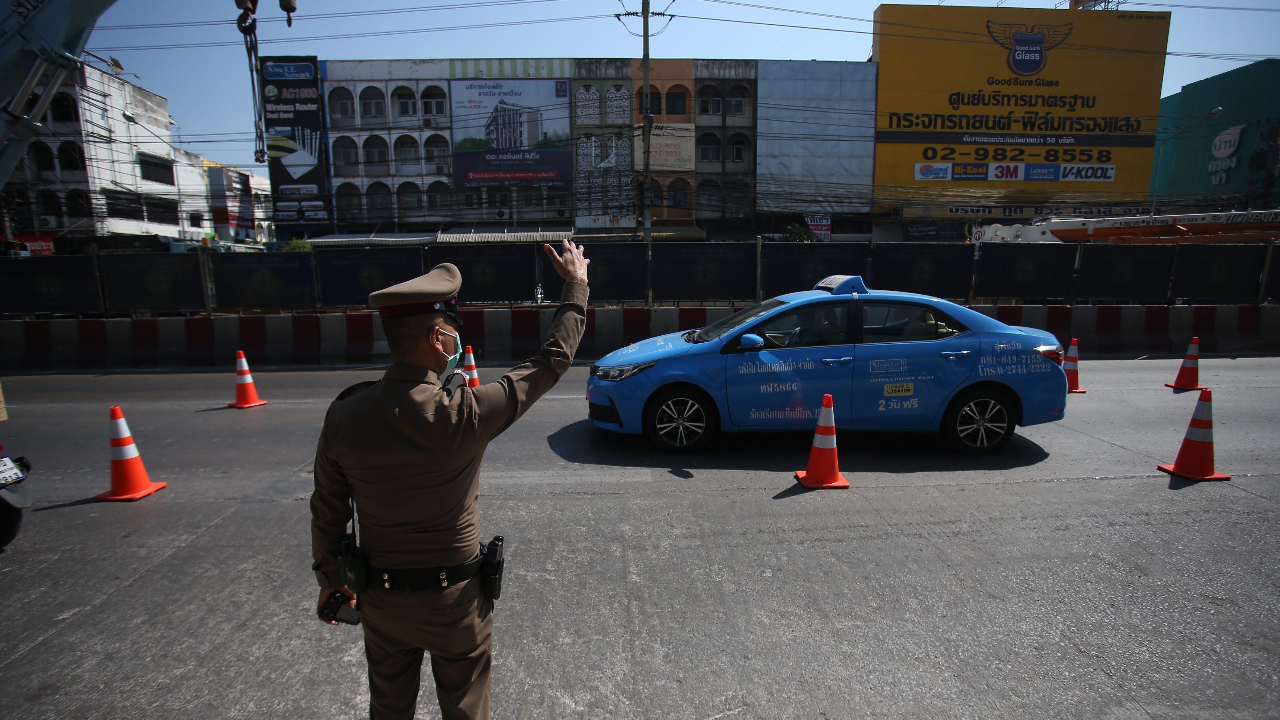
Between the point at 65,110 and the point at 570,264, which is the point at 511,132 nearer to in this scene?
the point at 65,110

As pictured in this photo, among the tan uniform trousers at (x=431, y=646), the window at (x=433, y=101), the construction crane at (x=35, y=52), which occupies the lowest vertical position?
the tan uniform trousers at (x=431, y=646)

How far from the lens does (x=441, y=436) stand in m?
1.69

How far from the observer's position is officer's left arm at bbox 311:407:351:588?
5.92 ft

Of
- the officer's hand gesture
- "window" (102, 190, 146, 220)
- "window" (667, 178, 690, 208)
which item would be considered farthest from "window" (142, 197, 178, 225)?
the officer's hand gesture

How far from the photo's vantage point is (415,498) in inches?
68.9

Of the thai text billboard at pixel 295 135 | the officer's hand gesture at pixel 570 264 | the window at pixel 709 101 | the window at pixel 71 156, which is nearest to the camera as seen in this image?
the officer's hand gesture at pixel 570 264

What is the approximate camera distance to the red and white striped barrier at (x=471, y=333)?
11.9 meters

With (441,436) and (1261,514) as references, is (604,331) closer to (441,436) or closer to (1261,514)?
(1261,514)

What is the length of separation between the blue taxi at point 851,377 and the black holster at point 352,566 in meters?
4.05

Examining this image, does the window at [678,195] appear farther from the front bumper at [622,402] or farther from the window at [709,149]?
the front bumper at [622,402]

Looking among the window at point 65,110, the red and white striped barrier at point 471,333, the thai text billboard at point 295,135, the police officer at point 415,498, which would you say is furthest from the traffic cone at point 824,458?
the window at point 65,110

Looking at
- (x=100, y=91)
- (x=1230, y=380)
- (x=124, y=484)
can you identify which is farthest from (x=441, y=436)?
(x=100, y=91)

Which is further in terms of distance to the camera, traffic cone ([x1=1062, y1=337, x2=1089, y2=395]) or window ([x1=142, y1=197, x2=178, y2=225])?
window ([x1=142, y1=197, x2=178, y2=225])

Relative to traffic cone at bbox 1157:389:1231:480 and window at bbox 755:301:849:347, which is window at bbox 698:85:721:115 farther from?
traffic cone at bbox 1157:389:1231:480
